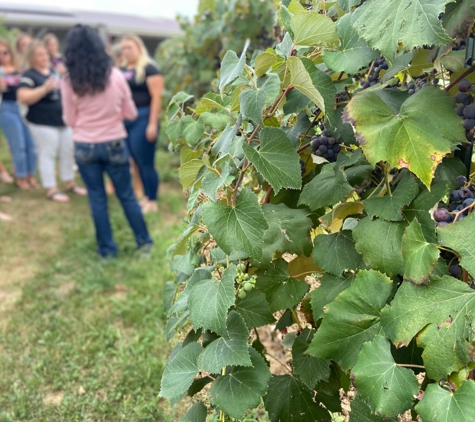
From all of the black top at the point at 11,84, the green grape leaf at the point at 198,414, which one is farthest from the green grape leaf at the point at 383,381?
the black top at the point at 11,84

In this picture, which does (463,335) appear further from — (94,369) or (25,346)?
(25,346)

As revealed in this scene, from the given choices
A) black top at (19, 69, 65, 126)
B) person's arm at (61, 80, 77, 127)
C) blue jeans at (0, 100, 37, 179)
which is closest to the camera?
person's arm at (61, 80, 77, 127)

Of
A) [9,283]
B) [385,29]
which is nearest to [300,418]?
[385,29]

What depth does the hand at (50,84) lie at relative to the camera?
531 centimetres

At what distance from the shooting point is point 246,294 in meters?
1.17

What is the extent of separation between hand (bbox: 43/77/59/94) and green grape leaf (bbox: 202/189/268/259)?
494 cm

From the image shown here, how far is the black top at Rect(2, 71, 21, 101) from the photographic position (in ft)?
19.7

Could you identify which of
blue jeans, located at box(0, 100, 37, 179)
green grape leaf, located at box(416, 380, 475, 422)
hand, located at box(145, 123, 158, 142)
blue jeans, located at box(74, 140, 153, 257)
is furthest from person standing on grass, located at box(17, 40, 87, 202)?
green grape leaf, located at box(416, 380, 475, 422)

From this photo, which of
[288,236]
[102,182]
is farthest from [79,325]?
[288,236]

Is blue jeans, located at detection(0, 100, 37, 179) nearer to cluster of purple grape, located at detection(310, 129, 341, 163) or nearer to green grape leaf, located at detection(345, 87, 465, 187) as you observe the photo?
cluster of purple grape, located at detection(310, 129, 341, 163)

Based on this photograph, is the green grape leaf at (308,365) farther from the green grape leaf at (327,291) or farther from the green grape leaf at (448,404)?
the green grape leaf at (448,404)

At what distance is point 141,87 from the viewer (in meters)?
4.79

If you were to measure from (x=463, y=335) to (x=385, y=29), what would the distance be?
0.58 m

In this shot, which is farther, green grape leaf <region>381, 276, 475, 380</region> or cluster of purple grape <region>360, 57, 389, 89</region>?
cluster of purple grape <region>360, 57, 389, 89</region>
